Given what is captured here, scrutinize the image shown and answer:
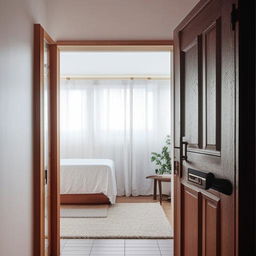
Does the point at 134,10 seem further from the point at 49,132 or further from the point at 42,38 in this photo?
the point at 49,132

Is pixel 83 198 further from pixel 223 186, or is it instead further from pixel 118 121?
pixel 223 186

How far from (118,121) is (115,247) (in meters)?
3.54

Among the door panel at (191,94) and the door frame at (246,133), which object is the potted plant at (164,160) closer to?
the door panel at (191,94)

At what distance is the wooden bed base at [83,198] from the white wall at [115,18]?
3.15 m

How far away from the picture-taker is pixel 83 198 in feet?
17.8

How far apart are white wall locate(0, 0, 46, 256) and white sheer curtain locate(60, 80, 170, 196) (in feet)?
14.1

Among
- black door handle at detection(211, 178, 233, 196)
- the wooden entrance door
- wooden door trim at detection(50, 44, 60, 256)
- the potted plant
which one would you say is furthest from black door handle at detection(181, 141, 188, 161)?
the potted plant

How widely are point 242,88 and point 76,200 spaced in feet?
14.7

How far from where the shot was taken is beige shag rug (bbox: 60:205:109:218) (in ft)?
15.7

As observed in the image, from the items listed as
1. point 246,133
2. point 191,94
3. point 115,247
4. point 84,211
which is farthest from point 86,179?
point 246,133

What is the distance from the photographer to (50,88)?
2.93 metres

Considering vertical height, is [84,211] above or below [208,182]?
below

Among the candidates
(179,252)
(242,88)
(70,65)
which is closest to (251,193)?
(242,88)

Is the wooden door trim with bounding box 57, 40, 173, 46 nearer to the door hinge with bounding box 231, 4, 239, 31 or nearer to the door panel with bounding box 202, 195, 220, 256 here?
the door hinge with bounding box 231, 4, 239, 31
